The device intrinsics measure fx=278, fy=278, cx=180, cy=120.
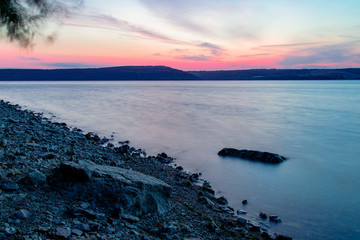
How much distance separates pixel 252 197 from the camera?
8516 mm

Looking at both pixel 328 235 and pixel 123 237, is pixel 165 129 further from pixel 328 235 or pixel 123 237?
pixel 123 237

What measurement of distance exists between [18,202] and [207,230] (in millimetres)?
3415

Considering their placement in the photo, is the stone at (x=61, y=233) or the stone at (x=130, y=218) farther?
the stone at (x=130, y=218)

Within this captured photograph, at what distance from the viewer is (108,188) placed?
5.16 meters

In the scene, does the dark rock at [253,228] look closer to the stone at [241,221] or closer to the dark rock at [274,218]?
the stone at [241,221]

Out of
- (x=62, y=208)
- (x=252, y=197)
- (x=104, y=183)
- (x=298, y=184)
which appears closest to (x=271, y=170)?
(x=298, y=184)

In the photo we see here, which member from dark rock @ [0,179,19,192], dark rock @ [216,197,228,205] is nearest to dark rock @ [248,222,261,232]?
dark rock @ [216,197,228,205]

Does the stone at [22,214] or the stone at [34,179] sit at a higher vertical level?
the stone at [34,179]

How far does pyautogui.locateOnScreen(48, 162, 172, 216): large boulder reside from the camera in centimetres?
505

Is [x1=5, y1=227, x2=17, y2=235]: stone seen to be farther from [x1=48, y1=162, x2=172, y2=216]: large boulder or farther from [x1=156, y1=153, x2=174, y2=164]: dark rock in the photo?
[x1=156, y1=153, x2=174, y2=164]: dark rock

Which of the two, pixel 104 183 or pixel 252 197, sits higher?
pixel 104 183

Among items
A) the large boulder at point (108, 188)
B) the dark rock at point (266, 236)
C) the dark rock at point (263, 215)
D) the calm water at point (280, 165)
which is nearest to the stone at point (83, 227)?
the large boulder at point (108, 188)

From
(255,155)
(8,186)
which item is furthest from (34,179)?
(255,155)

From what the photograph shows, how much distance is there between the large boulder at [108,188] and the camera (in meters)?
5.05
